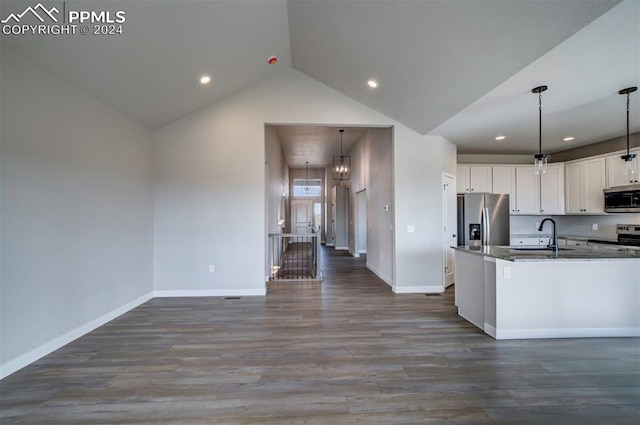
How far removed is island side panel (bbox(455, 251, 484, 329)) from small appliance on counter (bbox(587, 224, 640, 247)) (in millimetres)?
3261

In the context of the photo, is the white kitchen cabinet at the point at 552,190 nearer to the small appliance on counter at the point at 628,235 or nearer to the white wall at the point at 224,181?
the small appliance on counter at the point at 628,235

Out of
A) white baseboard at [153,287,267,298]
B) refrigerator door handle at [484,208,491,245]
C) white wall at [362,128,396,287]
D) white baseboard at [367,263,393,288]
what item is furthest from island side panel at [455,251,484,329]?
white baseboard at [153,287,267,298]

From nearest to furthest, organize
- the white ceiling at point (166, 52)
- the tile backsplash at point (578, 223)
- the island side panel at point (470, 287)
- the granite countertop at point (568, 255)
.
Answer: the white ceiling at point (166, 52) < the granite countertop at point (568, 255) < the island side panel at point (470, 287) < the tile backsplash at point (578, 223)

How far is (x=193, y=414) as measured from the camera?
1.90 meters

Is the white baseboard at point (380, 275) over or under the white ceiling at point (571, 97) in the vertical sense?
under

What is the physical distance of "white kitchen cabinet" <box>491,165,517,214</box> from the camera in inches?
226

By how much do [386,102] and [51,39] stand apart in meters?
3.99

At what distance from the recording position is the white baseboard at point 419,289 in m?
4.88

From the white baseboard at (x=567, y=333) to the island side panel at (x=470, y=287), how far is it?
291 mm

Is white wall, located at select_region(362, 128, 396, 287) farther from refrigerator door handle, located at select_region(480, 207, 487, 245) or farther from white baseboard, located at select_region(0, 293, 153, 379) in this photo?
white baseboard, located at select_region(0, 293, 153, 379)

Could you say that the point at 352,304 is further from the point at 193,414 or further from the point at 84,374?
the point at 84,374

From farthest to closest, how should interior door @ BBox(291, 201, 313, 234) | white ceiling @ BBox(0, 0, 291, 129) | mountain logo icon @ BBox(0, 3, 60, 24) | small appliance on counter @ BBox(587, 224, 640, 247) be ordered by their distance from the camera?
1. interior door @ BBox(291, 201, 313, 234)
2. small appliance on counter @ BBox(587, 224, 640, 247)
3. white ceiling @ BBox(0, 0, 291, 129)
4. mountain logo icon @ BBox(0, 3, 60, 24)

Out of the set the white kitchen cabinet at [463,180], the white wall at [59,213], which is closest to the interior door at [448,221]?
the white kitchen cabinet at [463,180]

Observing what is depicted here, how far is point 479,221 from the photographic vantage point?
5371 millimetres
